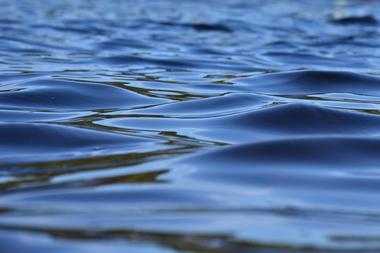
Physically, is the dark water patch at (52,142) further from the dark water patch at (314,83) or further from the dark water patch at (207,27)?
the dark water patch at (207,27)

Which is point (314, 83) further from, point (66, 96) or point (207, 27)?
point (207, 27)

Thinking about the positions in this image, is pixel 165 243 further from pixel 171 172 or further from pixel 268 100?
pixel 268 100

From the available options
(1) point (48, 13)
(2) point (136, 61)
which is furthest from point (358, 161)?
(1) point (48, 13)

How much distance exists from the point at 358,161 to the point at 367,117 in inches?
44.3

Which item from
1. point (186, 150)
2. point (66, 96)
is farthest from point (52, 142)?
point (66, 96)

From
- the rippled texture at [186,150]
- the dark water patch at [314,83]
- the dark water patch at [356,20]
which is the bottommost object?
the rippled texture at [186,150]

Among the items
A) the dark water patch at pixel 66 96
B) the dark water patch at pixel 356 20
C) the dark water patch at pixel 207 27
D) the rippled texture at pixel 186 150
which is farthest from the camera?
the dark water patch at pixel 356 20

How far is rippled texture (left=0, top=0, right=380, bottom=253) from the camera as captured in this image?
2129 mm

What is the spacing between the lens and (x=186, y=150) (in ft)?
10.6

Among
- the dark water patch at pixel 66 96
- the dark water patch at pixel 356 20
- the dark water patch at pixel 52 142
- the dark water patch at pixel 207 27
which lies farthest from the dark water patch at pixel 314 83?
the dark water patch at pixel 356 20

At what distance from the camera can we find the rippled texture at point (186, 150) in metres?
2.13

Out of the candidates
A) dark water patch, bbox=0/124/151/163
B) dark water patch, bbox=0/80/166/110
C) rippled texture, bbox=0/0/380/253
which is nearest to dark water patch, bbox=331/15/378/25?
rippled texture, bbox=0/0/380/253

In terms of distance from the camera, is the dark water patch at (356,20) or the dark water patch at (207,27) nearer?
the dark water patch at (207,27)

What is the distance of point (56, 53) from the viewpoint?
24.2ft
